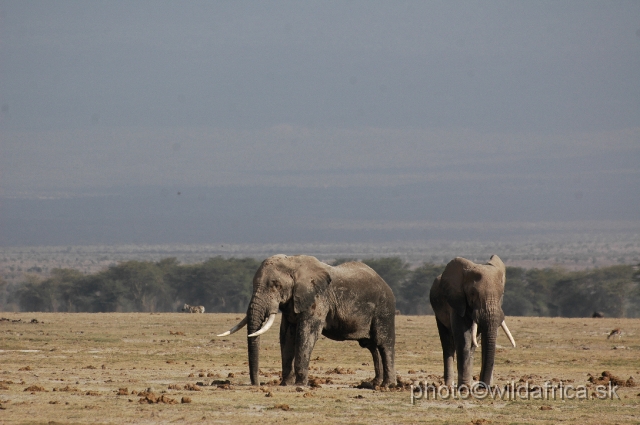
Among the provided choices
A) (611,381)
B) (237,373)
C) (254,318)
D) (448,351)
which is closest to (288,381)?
(254,318)

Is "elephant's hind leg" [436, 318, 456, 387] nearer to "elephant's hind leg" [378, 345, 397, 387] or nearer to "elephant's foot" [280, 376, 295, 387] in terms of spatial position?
"elephant's hind leg" [378, 345, 397, 387]

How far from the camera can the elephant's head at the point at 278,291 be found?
19.5 metres

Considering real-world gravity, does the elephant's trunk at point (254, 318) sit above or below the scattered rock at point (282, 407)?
above

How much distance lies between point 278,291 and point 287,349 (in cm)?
128

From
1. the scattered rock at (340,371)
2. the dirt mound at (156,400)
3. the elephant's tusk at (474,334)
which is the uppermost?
the elephant's tusk at (474,334)

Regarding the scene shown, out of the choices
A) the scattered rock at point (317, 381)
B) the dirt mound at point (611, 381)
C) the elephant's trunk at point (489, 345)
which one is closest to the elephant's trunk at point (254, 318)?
the scattered rock at point (317, 381)

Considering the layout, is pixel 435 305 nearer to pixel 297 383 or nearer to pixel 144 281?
pixel 297 383

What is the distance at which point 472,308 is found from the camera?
1875cm

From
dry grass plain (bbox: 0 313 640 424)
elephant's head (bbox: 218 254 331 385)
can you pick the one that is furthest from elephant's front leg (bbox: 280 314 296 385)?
elephant's head (bbox: 218 254 331 385)

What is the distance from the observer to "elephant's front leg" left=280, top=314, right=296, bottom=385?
2009cm

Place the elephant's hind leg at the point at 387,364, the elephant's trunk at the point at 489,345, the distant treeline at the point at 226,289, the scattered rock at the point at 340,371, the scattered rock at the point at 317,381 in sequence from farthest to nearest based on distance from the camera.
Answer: the distant treeline at the point at 226,289 → the scattered rock at the point at 340,371 → the elephant's hind leg at the point at 387,364 → the scattered rock at the point at 317,381 → the elephant's trunk at the point at 489,345

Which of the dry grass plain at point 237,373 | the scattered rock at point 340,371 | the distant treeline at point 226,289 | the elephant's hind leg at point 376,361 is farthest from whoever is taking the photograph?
the distant treeline at point 226,289

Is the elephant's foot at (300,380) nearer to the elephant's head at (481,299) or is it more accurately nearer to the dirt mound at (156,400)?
the elephant's head at (481,299)

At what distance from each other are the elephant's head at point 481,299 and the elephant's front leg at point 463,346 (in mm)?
101
